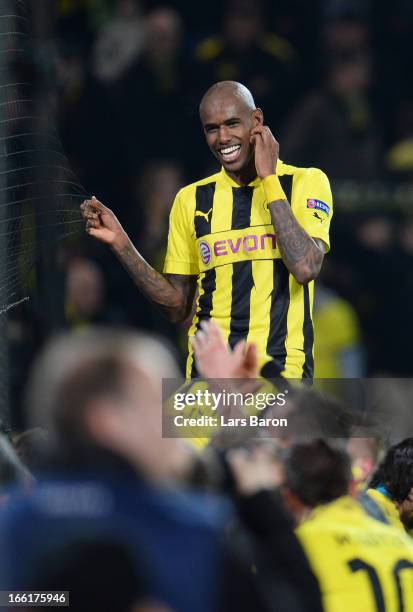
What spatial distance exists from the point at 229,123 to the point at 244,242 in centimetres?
41

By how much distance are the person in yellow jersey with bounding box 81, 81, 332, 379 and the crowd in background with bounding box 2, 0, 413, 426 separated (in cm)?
161

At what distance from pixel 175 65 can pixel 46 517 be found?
6.00 m

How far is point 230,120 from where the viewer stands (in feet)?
15.8

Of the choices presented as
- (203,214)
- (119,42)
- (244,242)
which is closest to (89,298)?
(119,42)

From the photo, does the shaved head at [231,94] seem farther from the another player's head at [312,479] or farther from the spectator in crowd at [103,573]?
the spectator in crowd at [103,573]

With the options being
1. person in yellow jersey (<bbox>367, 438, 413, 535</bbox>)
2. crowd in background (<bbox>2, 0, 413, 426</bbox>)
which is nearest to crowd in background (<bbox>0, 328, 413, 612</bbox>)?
person in yellow jersey (<bbox>367, 438, 413, 535</bbox>)

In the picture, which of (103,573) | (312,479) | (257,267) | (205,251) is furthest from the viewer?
(205,251)

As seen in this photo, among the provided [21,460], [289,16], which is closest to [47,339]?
[21,460]

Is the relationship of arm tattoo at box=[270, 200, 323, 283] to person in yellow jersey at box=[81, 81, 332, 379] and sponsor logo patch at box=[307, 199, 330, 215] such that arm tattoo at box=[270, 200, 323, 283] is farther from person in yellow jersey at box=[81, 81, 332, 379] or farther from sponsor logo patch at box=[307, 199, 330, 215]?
sponsor logo patch at box=[307, 199, 330, 215]

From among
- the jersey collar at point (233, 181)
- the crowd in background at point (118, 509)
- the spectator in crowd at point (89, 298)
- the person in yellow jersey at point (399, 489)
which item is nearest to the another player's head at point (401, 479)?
the person in yellow jersey at point (399, 489)

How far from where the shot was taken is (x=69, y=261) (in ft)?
24.2

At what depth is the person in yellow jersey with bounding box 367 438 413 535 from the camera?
456 cm

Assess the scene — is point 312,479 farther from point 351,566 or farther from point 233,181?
point 233,181

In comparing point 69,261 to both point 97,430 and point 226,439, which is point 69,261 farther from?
point 97,430
